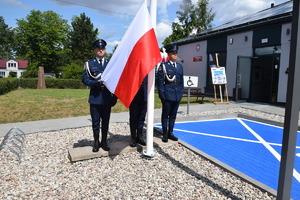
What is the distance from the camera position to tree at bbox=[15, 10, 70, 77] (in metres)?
39.2

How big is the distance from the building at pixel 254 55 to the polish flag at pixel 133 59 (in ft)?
30.8

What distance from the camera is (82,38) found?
46156mm

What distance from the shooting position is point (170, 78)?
477 centimetres

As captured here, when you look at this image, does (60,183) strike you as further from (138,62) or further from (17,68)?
(17,68)

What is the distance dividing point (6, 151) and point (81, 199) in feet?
9.30

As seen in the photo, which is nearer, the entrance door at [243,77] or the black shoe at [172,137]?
the black shoe at [172,137]

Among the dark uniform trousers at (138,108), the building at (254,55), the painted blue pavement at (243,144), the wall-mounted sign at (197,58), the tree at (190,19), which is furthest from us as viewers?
the tree at (190,19)

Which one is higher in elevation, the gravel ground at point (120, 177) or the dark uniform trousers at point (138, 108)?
the dark uniform trousers at point (138, 108)

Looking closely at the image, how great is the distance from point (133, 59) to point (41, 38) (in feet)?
139

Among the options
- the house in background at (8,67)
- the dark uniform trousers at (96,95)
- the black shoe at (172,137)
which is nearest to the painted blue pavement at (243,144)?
the black shoe at (172,137)

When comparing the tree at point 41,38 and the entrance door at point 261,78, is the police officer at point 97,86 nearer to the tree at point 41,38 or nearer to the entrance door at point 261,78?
the entrance door at point 261,78

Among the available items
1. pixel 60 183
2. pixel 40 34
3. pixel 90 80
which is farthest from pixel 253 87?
pixel 40 34

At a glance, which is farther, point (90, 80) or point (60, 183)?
point (90, 80)

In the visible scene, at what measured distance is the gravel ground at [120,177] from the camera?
2.90 metres
